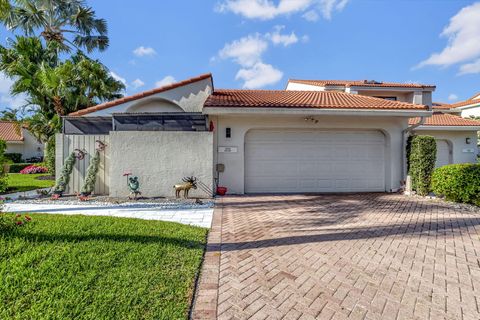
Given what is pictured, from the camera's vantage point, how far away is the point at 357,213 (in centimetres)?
731

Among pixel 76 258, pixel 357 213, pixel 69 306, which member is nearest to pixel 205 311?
pixel 69 306

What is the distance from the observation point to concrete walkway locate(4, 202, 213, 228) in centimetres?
663

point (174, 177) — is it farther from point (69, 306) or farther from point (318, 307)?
point (318, 307)

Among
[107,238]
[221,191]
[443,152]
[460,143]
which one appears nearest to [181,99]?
[221,191]

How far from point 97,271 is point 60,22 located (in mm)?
27719

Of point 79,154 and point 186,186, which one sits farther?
point 79,154

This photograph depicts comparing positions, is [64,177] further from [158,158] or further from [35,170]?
[35,170]

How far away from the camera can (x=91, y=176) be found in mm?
9203

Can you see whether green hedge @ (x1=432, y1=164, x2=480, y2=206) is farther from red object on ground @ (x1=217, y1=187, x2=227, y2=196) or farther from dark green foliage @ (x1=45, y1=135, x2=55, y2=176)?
dark green foliage @ (x1=45, y1=135, x2=55, y2=176)

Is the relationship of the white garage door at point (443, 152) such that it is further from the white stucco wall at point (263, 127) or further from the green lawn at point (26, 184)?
the green lawn at point (26, 184)

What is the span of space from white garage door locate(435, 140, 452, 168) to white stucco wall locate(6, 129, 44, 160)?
45179mm

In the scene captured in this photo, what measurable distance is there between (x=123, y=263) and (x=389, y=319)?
138 inches

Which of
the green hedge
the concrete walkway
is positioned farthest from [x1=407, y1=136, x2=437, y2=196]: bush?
the concrete walkway

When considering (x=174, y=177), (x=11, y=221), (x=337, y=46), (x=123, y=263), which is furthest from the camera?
(x=337, y=46)
